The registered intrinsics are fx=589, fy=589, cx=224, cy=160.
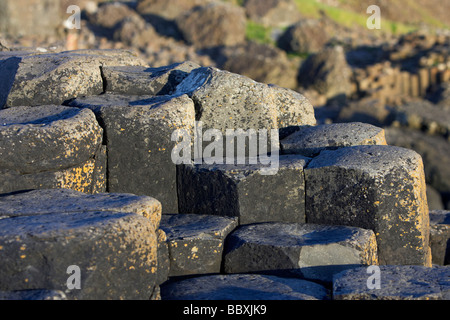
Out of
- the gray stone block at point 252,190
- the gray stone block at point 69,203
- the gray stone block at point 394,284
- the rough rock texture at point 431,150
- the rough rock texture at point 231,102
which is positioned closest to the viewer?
the gray stone block at point 394,284

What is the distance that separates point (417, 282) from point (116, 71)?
325cm

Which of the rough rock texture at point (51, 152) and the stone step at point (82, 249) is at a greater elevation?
the rough rock texture at point (51, 152)

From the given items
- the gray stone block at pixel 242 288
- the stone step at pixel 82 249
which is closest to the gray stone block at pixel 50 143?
the stone step at pixel 82 249

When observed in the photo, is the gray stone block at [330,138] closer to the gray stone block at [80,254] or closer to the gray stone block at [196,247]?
the gray stone block at [196,247]

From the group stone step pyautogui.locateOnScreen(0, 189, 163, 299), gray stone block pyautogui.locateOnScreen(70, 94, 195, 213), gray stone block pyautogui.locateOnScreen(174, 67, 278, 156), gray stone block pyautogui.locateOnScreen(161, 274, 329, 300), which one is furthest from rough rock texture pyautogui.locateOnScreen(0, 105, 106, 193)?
gray stone block pyautogui.locateOnScreen(161, 274, 329, 300)

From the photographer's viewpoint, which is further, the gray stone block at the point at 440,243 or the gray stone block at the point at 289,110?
the gray stone block at the point at 440,243

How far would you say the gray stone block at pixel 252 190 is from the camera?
15.1 ft

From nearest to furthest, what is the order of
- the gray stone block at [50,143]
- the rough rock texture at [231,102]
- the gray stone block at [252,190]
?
the gray stone block at [50,143], the gray stone block at [252,190], the rough rock texture at [231,102]

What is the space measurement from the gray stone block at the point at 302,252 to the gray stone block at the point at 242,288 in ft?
0.45

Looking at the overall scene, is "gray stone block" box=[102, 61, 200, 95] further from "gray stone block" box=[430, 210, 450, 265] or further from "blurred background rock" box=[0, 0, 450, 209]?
"blurred background rock" box=[0, 0, 450, 209]

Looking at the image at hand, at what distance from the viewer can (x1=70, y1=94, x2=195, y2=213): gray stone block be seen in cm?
470

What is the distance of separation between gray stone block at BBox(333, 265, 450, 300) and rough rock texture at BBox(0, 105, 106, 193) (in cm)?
205

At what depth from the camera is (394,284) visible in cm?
368

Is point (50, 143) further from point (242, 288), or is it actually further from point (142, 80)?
point (242, 288)
